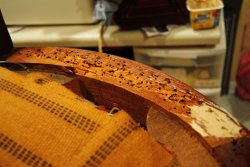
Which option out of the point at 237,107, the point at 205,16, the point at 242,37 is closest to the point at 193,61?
the point at 205,16

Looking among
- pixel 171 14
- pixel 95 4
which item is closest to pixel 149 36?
pixel 171 14

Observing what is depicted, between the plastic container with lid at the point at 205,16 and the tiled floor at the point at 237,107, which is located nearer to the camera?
the plastic container with lid at the point at 205,16

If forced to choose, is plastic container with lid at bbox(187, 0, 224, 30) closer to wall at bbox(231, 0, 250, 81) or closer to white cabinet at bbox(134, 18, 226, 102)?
white cabinet at bbox(134, 18, 226, 102)

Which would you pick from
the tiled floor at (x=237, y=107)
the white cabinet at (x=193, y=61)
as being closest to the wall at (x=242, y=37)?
the tiled floor at (x=237, y=107)

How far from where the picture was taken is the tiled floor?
5.41ft

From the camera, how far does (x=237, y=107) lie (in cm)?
172

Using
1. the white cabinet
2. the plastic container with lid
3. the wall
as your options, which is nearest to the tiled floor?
the wall

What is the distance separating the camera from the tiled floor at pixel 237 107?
64.9 inches

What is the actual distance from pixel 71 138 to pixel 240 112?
138cm

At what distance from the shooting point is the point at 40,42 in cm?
126

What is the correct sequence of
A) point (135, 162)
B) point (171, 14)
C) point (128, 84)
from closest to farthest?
1. point (135, 162)
2. point (128, 84)
3. point (171, 14)

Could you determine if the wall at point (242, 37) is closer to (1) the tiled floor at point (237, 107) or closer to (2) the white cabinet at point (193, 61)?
(1) the tiled floor at point (237, 107)

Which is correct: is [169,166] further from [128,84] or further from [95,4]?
[95,4]

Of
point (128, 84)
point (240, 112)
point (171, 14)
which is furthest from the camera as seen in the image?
point (240, 112)
